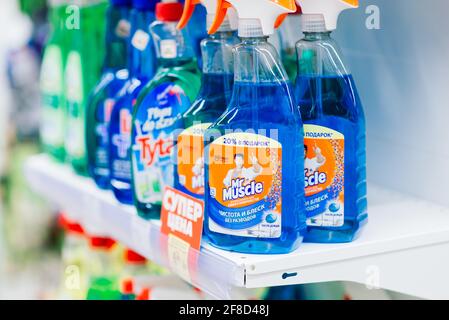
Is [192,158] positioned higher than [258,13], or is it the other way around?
[258,13]

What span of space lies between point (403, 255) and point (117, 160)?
0.65 m

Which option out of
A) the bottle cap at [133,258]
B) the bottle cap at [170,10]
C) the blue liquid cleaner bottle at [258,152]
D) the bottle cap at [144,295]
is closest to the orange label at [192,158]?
the blue liquid cleaner bottle at [258,152]

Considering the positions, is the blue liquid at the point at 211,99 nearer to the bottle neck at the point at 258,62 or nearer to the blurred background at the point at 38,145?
the bottle neck at the point at 258,62

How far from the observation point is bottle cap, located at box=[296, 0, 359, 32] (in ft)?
4.43

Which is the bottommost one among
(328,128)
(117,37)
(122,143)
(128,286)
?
(128,286)

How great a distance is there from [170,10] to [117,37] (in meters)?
0.30

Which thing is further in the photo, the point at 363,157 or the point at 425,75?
the point at 425,75

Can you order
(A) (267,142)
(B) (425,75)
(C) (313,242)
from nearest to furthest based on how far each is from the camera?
(A) (267,142), (C) (313,242), (B) (425,75)

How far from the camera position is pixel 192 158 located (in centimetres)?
150

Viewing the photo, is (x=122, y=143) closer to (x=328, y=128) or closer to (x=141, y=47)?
(x=141, y=47)

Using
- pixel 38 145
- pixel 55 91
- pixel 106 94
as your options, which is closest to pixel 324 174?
pixel 106 94

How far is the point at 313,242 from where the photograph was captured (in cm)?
142
